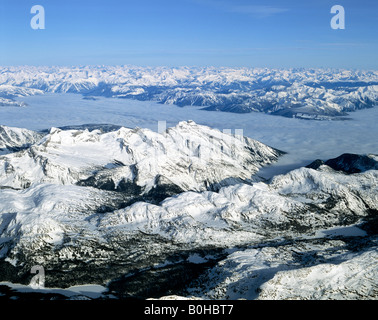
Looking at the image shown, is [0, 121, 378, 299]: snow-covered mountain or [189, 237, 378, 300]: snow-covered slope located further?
[0, 121, 378, 299]: snow-covered mountain

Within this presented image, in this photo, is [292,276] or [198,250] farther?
[198,250]

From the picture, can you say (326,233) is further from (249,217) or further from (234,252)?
(234,252)

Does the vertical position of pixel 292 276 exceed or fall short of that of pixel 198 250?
it exceeds it

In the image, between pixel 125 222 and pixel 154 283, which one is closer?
pixel 154 283

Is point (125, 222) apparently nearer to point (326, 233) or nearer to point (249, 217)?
point (249, 217)

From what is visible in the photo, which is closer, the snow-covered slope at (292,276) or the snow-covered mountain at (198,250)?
the snow-covered slope at (292,276)
